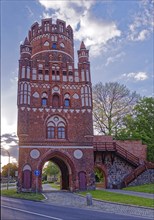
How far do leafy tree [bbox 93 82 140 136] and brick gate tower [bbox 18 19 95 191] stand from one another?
1033cm

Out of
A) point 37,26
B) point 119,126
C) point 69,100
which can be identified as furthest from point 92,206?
point 37,26

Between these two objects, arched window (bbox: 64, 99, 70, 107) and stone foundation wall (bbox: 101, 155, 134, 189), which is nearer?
stone foundation wall (bbox: 101, 155, 134, 189)

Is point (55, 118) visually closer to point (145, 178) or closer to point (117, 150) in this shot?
point (117, 150)

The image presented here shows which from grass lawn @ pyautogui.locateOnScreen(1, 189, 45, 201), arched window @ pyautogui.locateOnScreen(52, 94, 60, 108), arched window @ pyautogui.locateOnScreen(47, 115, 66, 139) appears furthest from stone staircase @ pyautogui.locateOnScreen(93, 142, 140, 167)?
grass lawn @ pyautogui.locateOnScreen(1, 189, 45, 201)

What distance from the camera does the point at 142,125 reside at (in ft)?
127

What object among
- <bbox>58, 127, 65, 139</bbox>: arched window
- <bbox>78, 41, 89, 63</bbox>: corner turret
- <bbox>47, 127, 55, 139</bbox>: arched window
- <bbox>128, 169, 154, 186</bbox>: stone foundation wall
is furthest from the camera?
<bbox>78, 41, 89, 63</bbox>: corner turret

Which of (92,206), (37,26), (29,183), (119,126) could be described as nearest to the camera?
(92,206)

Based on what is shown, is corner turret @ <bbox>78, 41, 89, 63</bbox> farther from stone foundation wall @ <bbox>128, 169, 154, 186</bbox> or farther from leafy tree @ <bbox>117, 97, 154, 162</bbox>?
stone foundation wall @ <bbox>128, 169, 154, 186</bbox>

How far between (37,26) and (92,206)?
Result: 2826 cm

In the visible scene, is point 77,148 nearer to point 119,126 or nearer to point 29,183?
point 29,183

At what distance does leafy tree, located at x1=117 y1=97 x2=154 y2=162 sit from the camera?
36844mm

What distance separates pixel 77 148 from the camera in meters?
29.6

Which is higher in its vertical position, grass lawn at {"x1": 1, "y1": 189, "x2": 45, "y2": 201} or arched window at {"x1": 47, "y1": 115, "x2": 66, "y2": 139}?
arched window at {"x1": 47, "y1": 115, "x2": 66, "y2": 139}

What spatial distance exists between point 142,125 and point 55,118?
1522 cm
